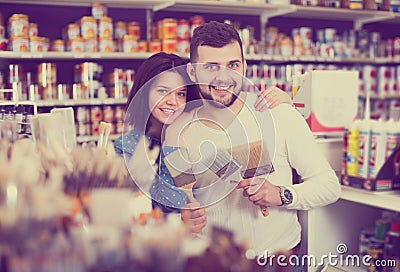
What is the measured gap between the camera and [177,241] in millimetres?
640

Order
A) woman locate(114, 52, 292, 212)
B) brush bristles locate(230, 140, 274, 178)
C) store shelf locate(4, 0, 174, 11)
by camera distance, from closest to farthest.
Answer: brush bristles locate(230, 140, 274, 178) → woman locate(114, 52, 292, 212) → store shelf locate(4, 0, 174, 11)

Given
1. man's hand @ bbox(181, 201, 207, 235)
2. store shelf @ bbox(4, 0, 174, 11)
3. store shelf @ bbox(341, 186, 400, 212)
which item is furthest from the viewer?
store shelf @ bbox(4, 0, 174, 11)

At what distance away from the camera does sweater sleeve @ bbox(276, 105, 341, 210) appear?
1.65 metres

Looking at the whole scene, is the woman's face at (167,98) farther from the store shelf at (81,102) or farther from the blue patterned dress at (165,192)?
the store shelf at (81,102)

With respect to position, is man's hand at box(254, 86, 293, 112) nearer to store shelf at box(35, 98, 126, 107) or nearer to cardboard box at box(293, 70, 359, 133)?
cardboard box at box(293, 70, 359, 133)

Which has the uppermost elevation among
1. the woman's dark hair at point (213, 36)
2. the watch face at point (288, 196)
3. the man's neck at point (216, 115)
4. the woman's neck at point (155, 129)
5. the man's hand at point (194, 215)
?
the woman's dark hair at point (213, 36)

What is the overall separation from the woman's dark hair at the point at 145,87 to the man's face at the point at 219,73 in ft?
0.12

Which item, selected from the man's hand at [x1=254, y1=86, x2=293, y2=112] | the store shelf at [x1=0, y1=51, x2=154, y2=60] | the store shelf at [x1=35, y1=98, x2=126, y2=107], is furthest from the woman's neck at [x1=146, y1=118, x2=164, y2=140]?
the store shelf at [x1=0, y1=51, x2=154, y2=60]

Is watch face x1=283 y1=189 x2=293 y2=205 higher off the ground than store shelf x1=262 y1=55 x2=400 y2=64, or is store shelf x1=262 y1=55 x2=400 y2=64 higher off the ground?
store shelf x1=262 y1=55 x2=400 y2=64

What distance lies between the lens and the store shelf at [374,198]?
219 cm

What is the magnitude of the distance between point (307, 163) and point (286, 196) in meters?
0.18

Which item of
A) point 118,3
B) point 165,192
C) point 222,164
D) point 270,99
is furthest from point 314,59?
point 165,192

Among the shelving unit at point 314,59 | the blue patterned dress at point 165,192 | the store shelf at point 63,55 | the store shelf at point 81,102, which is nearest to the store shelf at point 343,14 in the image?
the shelving unit at point 314,59

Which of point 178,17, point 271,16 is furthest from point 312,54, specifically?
point 178,17
